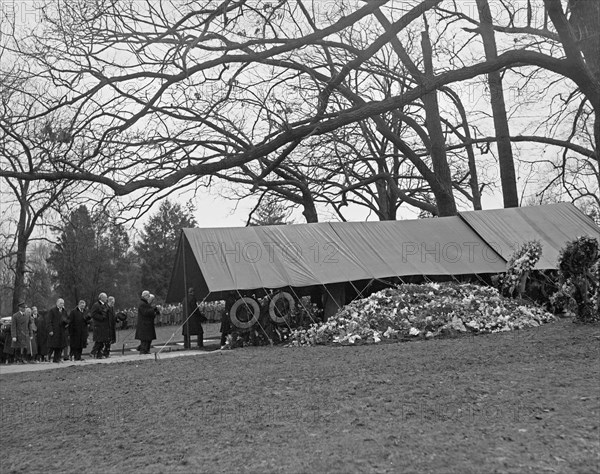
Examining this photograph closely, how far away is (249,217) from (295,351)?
13.3 meters

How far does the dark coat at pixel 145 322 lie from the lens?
47.3ft

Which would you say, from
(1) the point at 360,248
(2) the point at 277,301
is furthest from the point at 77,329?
(1) the point at 360,248

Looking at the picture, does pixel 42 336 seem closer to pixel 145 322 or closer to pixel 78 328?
pixel 78 328

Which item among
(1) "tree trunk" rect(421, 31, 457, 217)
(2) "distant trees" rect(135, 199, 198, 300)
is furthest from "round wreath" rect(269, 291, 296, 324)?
(2) "distant trees" rect(135, 199, 198, 300)

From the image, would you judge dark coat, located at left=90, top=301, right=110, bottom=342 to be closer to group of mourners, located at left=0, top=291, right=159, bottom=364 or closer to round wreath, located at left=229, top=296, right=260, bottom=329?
group of mourners, located at left=0, top=291, right=159, bottom=364

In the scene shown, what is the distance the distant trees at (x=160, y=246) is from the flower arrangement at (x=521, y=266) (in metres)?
35.6

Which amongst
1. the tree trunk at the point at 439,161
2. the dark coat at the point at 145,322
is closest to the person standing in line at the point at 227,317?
the dark coat at the point at 145,322

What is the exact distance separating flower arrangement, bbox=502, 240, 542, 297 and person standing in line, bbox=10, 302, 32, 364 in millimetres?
11114

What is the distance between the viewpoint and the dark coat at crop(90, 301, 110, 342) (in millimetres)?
14273

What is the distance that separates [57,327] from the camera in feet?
46.8

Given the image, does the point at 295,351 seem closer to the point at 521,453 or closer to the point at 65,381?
the point at 65,381

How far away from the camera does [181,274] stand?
1634 cm

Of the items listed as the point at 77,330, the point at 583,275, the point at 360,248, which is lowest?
the point at 77,330

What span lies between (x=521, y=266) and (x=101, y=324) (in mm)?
9403
